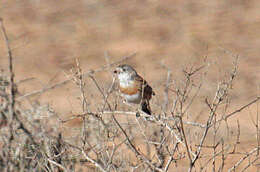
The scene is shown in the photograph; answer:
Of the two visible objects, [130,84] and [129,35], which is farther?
[129,35]

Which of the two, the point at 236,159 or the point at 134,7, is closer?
the point at 236,159

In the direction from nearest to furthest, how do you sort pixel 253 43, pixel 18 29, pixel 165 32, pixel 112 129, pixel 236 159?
1. pixel 112 129
2. pixel 236 159
3. pixel 253 43
4. pixel 165 32
5. pixel 18 29

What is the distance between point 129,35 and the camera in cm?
1722

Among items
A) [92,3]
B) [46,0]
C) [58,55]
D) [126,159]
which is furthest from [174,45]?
[126,159]

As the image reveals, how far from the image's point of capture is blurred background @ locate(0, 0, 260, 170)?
48.6 ft

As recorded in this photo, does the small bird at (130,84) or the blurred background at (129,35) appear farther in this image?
the blurred background at (129,35)

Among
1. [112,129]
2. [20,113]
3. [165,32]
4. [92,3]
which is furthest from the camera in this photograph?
[92,3]

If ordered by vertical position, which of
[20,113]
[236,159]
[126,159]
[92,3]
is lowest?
[236,159]

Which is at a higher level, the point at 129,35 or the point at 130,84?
the point at 129,35

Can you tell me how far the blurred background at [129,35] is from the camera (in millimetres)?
14805

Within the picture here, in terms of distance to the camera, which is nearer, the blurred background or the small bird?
the small bird

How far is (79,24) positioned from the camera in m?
18.6

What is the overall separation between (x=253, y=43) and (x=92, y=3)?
19.5ft

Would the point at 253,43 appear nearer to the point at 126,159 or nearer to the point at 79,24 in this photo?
the point at 79,24
